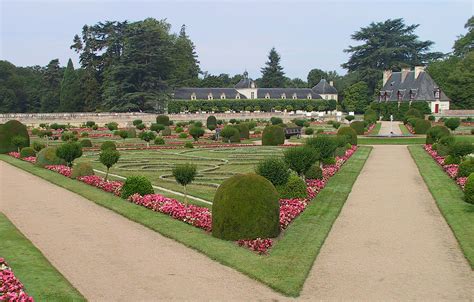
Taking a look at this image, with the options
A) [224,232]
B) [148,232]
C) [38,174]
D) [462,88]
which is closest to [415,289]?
[224,232]

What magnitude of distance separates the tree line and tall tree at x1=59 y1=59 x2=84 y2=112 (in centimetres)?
6

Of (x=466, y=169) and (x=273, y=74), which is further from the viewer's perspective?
(x=273, y=74)

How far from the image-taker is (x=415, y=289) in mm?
8305

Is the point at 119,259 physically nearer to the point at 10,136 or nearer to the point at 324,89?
the point at 10,136

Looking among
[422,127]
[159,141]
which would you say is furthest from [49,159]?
[422,127]

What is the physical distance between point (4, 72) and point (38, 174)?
72834 millimetres

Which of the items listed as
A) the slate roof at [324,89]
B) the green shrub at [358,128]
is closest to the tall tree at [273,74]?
the slate roof at [324,89]

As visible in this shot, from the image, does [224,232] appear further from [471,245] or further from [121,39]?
[121,39]

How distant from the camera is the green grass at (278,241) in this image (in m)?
8.96

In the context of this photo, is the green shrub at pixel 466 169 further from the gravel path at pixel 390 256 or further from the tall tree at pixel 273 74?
the tall tree at pixel 273 74

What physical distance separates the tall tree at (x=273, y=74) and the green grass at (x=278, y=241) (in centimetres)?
9552

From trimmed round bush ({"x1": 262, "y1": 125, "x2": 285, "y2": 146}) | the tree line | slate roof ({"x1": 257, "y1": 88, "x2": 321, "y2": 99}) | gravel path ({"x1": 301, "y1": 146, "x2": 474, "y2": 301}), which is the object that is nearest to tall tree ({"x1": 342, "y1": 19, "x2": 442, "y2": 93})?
the tree line

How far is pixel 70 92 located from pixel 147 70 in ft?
42.0

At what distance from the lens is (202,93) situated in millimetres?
91062
